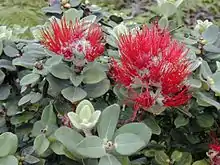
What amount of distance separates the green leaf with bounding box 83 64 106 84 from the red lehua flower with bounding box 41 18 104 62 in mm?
16

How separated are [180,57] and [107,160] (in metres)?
0.18

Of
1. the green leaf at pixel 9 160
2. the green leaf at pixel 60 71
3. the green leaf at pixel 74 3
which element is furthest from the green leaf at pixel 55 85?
the green leaf at pixel 74 3

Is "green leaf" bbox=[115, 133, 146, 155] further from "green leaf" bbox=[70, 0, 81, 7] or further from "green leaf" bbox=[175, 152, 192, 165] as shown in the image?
"green leaf" bbox=[70, 0, 81, 7]

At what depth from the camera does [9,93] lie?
86cm

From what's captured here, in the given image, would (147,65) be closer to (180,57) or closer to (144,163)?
(180,57)

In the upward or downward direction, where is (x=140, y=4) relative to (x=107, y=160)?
downward

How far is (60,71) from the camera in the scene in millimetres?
768

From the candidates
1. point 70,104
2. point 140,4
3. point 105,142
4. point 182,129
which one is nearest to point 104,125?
point 105,142

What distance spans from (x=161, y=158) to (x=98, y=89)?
155 mm

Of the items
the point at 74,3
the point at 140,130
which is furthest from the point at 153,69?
the point at 74,3

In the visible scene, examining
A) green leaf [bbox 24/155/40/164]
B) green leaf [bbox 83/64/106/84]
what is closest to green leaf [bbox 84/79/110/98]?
green leaf [bbox 83/64/106/84]

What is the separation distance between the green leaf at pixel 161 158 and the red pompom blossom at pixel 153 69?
0.38 feet

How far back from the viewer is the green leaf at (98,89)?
2.56 ft

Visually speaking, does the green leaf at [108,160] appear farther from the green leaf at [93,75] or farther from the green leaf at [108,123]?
the green leaf at [93,75]
